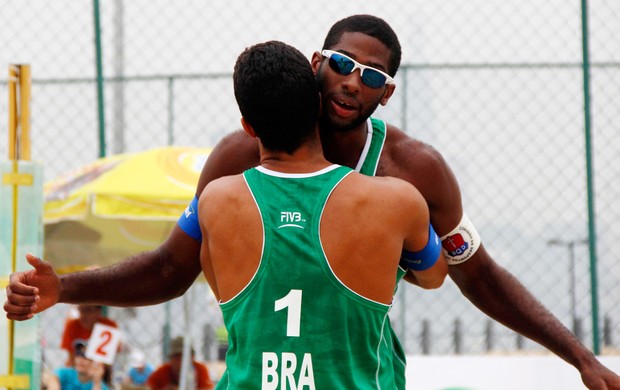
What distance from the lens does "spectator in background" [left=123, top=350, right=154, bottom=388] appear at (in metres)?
8.62

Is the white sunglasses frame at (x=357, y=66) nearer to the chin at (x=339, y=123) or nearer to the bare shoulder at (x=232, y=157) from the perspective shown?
the chin at (x=339, y=123)

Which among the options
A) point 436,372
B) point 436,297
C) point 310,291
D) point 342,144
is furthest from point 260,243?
point 436,297

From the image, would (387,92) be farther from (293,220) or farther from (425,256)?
(293,220)

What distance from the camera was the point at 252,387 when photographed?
271 centimetres

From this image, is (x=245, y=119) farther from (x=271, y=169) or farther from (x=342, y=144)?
(x=342, y=144)

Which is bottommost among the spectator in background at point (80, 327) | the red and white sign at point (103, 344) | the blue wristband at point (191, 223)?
the red and white sign at point (103, 344)

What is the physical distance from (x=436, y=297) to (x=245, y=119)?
4958 millimetres

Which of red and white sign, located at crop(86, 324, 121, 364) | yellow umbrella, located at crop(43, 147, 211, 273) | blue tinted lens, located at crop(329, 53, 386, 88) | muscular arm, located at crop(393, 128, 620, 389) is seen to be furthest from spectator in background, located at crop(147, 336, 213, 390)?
blue tinted lens, located at crop(329, 53, 386, 88)

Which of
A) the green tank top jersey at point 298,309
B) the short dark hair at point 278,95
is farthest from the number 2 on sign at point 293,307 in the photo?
the short dark hair at point 278,95

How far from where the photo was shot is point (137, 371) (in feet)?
28.5

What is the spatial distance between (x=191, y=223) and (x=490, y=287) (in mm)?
1048

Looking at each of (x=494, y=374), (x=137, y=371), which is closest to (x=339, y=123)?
(x=494, y=374)

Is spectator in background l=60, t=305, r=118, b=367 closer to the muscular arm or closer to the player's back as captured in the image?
the muscular arm

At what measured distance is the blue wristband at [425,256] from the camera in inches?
118
